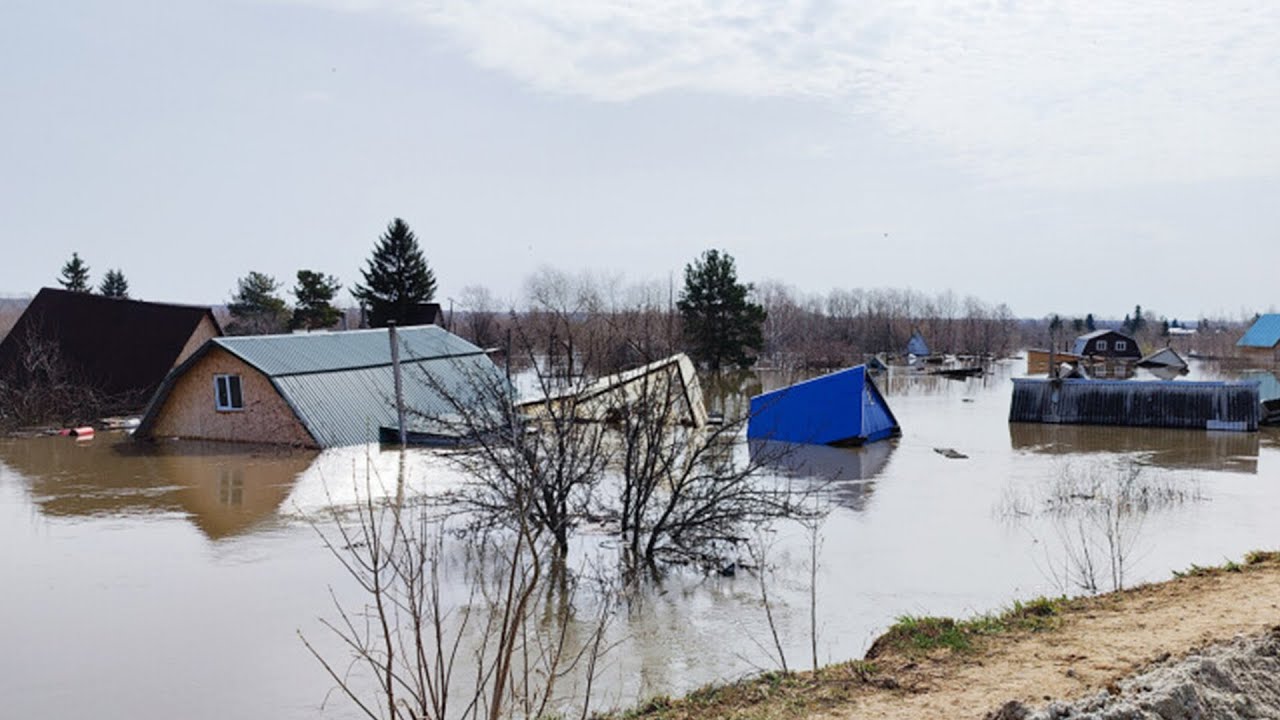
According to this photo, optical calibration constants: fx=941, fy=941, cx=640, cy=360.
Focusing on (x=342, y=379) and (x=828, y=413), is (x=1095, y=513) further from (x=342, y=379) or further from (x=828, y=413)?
(x=342, y=379)

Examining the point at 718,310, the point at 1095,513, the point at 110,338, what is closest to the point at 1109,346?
the point at 718,310

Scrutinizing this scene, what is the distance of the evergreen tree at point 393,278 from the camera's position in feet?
168

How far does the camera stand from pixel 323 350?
25672 mm

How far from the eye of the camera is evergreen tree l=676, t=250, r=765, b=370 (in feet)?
167

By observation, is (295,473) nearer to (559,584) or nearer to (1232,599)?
(559,584)

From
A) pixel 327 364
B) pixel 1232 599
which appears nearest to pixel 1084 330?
pixel 327 364

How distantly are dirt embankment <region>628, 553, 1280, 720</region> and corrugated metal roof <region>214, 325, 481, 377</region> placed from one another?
56.1 ft

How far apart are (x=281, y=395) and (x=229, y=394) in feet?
6.73

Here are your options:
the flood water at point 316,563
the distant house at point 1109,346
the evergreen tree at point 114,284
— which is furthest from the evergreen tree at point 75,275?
the distant house at point 1109,346

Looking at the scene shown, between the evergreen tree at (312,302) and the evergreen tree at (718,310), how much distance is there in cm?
1911

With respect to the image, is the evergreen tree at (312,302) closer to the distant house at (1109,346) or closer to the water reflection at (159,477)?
the water reflection at (159,477)

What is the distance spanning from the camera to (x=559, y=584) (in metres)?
10.9

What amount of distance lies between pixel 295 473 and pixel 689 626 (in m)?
12.5

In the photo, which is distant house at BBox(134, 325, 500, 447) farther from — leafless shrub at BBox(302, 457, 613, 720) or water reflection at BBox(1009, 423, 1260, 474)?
water reflection at BBox(1009, 423, 1260, 474)
